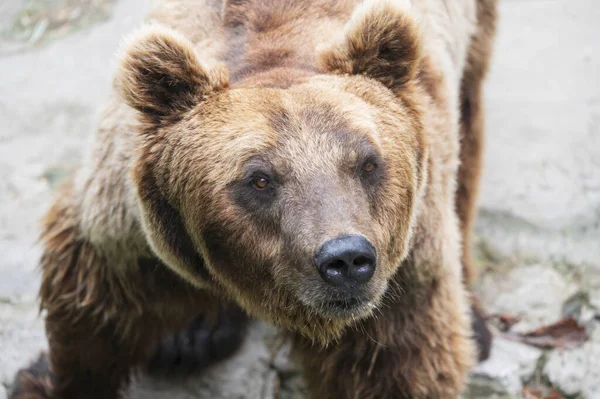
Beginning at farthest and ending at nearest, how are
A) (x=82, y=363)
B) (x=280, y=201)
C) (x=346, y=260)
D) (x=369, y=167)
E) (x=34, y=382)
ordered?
(x=34, y=382) < (x=82, y=363) < (x=369, y=167) < (x=280, y=201) < (x=346, y=260)

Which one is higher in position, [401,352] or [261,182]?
[261,182]

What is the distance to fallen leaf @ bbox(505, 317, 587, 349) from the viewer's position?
596 cm

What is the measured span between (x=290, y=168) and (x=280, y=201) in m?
0.14

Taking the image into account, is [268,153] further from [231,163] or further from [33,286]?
[33,286]

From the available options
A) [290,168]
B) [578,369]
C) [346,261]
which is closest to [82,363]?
[290,168]

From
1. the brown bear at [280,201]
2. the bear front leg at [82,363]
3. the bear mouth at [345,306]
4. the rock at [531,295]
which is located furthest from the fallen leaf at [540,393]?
the bear front leg at [82,363]

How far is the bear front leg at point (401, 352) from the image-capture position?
14.8 ft

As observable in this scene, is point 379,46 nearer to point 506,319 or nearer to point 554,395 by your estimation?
point 554,395

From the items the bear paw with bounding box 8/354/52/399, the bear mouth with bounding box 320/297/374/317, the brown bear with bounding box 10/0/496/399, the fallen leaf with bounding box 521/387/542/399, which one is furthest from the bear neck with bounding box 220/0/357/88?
the fallen leaf with bounding box 521/387/542/399

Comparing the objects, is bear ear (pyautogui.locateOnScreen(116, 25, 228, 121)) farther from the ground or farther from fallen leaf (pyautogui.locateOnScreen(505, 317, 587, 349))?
fallen leaf (pyautogui.locateOnScreen(505, 317, 587, 349))

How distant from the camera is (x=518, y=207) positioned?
23.1ft

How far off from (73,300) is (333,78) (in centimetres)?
191

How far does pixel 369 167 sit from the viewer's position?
3.87m

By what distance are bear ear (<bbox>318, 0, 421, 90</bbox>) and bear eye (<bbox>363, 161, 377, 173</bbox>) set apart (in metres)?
0.52
